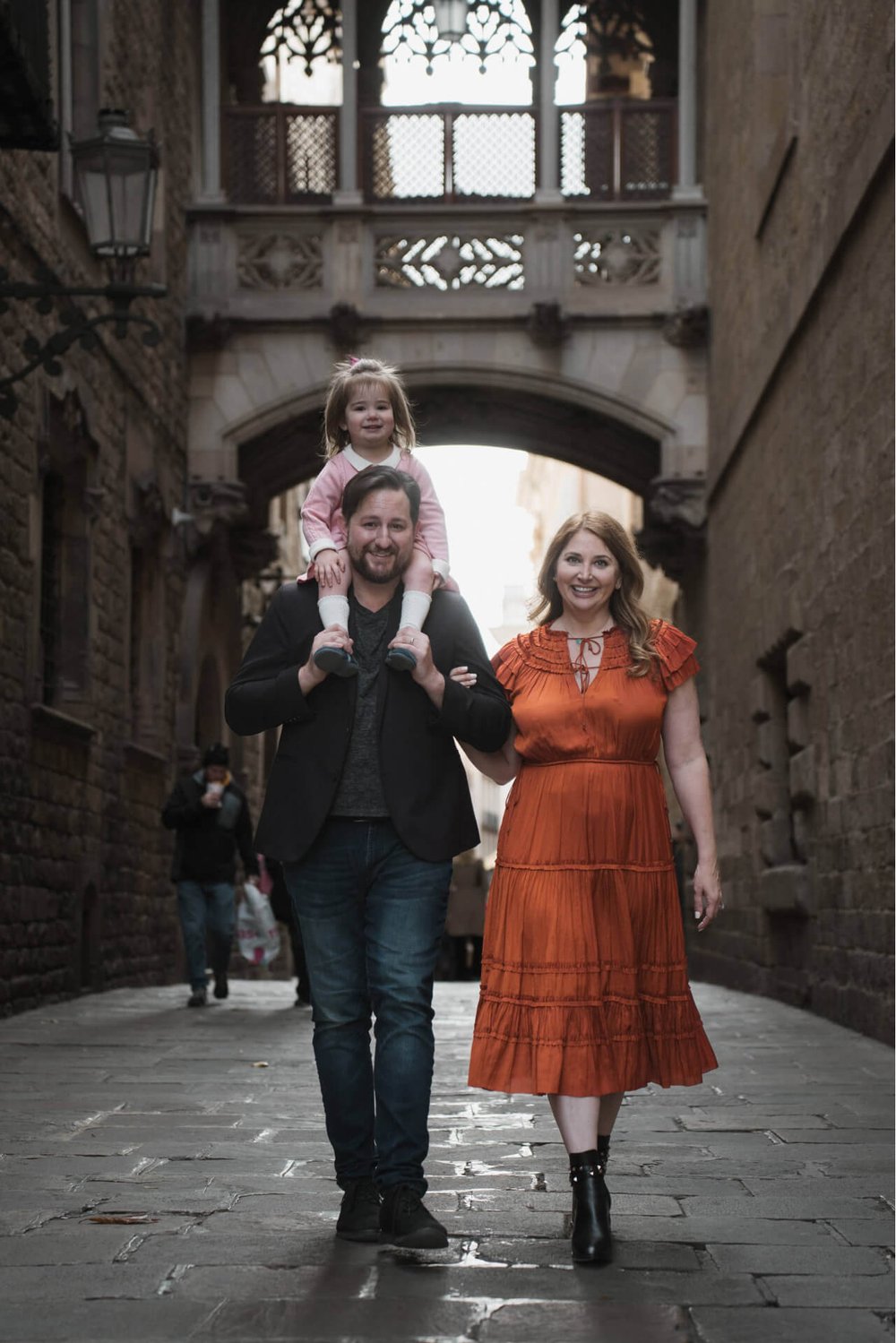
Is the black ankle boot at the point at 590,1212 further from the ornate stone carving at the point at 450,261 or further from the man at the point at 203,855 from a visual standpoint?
the ornate stone carving at the point at 450,261

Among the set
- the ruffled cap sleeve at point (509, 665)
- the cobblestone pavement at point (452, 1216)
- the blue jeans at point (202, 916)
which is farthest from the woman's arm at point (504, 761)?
the blue jeans at point (202, 916)

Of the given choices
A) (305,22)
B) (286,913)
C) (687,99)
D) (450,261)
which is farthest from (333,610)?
(305,22)

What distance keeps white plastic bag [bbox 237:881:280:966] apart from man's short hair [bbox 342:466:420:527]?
8.61 m

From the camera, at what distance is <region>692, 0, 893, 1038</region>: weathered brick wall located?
369 inches

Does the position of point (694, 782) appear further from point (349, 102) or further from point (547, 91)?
point (547, 91)

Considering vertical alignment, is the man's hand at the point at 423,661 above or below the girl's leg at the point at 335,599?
below

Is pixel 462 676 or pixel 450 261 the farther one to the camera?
pixel 450 261

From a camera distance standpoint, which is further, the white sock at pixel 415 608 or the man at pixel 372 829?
the white sock at pixel 415 608

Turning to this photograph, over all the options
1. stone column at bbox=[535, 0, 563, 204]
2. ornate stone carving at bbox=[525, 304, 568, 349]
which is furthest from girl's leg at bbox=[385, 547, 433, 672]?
stone column at bbox=[535, 0, 563, 204]

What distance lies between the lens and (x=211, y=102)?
59.0 ft

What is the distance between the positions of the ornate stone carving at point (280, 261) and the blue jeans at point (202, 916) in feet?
24.4

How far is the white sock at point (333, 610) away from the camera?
433 centimetres

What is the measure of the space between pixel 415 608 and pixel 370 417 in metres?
0.55

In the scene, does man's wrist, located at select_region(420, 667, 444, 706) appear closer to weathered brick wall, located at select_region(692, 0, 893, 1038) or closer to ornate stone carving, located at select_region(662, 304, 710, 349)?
weathered brick wall, located at select_region(692, 0, 893, 1038)
